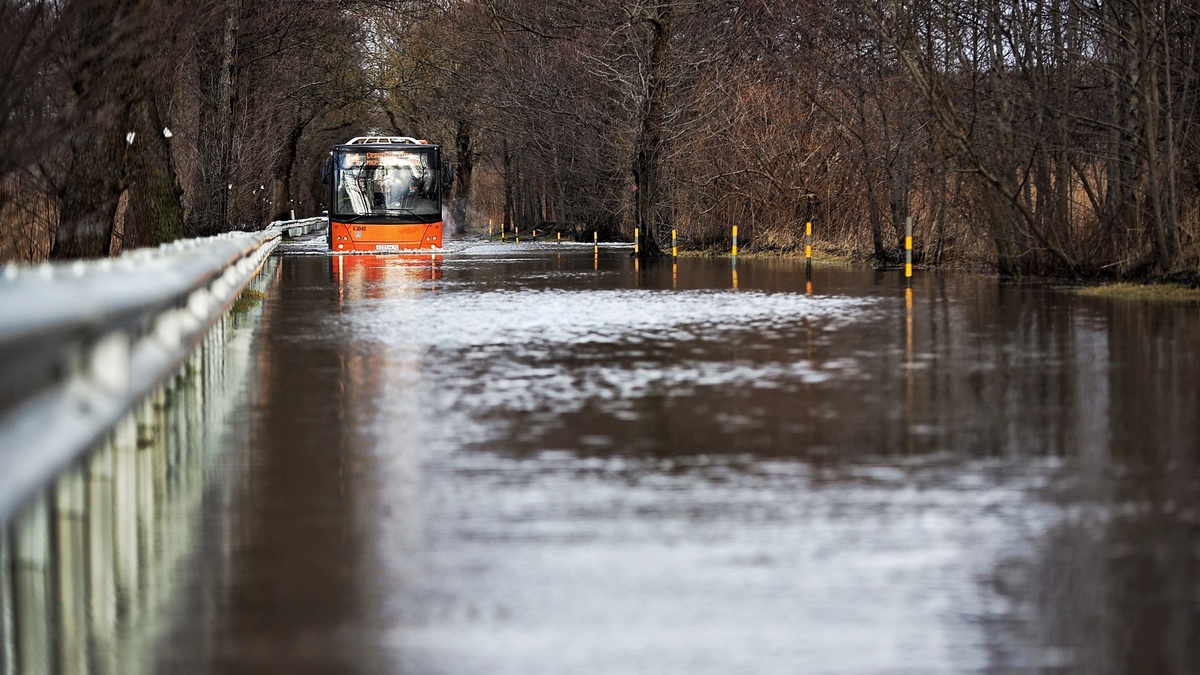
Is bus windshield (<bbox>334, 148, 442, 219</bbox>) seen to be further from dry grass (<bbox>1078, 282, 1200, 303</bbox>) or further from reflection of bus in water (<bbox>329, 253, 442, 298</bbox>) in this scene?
dry grass (<bbox>1078, 282, 1200, 303</bbox>)

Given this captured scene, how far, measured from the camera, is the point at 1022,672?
5812 mm

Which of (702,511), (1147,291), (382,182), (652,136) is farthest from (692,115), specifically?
A: (702,511)

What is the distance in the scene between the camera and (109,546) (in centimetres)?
805

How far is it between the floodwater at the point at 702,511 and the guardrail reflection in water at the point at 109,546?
0.13 metres

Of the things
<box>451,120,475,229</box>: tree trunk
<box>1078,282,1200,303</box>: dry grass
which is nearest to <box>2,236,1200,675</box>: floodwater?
<box>1078,282,1200,303</box>: dry grass

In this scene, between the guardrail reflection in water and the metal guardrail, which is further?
the metal guardrail

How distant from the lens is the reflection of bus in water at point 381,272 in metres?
A: 32.5

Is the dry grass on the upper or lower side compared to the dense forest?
lower

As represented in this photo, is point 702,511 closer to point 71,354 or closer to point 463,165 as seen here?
point 71,354

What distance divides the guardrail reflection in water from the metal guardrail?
10.2 inches

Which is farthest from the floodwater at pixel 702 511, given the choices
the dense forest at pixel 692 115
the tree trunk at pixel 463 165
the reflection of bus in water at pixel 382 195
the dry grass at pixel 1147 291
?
the tree trunk at pixel 463 165

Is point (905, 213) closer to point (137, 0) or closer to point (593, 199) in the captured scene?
point (137, 0)

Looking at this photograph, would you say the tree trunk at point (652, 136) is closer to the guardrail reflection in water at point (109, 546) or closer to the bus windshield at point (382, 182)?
the bus windshield at point (382, 182)

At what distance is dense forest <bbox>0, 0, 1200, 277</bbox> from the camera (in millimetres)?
27906
